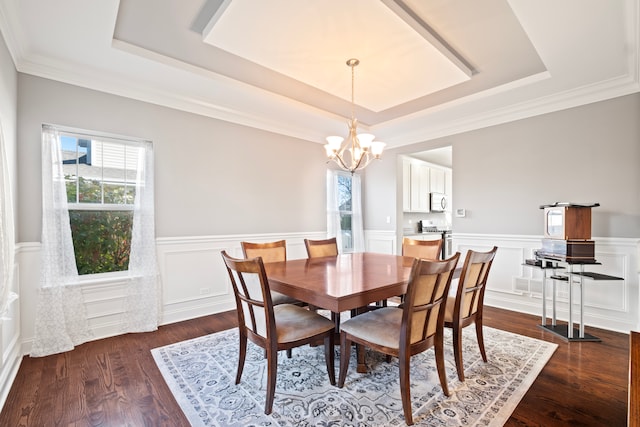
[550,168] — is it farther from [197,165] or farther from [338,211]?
[197,165]

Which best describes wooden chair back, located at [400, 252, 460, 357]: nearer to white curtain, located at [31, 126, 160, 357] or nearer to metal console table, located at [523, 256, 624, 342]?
metal console table, located at [523, 256, 624, 342]

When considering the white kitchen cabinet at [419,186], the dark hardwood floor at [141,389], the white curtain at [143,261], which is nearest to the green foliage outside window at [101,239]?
the white curtain at [143,261]

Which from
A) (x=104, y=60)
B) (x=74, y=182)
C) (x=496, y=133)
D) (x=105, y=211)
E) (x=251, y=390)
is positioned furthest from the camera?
(x=496, y=133)

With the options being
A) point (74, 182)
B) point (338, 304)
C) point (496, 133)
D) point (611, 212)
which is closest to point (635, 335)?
point (338, 304)

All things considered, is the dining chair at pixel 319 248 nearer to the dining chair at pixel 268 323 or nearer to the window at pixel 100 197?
the dining chair at pixel 268 323

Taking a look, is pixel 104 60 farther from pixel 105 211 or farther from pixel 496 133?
pixel 496 133

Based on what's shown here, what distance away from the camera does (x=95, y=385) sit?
2.12 meters

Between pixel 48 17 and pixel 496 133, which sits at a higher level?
pixel 48 17

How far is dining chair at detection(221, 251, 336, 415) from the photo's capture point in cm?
179

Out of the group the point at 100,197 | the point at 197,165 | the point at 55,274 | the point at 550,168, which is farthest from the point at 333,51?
the point at 55,274

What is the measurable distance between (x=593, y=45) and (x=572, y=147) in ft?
4.26

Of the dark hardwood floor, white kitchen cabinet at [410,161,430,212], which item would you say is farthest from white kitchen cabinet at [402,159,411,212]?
the dark hardwood floor

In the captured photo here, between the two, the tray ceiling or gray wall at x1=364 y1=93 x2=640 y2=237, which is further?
gray wall at x1=364 y1=93 x2=640 y2=237

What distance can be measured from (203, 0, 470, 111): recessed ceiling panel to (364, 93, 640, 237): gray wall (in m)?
1.34
